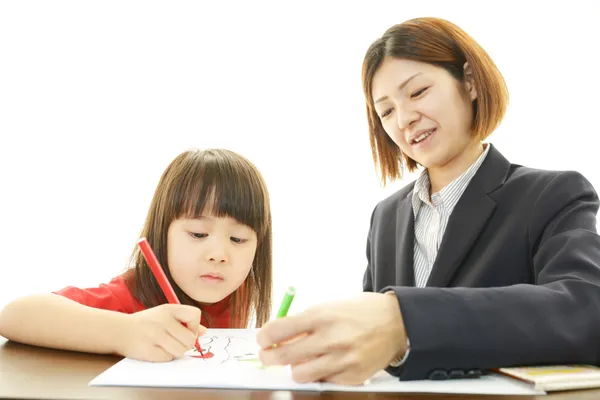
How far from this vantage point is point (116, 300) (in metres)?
1.00

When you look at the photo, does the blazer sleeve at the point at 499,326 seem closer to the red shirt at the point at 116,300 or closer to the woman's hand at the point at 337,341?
the woman's hand at the point at 337,341

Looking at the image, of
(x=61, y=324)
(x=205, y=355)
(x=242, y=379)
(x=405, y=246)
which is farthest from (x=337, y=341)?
(x=405, y=246)

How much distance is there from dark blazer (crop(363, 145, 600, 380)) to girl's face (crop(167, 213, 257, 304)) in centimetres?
31

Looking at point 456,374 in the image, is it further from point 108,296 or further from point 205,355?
point 108,296

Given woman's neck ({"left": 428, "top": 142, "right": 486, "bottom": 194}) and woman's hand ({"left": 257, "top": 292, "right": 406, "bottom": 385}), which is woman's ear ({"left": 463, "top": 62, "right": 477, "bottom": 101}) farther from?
woman's hand ({"left": 257, "top": 292, "right": 406, "bottom": 385})

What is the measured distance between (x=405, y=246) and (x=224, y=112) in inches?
50.1

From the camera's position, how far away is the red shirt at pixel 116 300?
3.04ft

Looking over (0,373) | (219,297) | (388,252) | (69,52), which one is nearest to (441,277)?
(388,252)

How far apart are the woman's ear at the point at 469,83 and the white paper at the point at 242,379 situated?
2.24 feet

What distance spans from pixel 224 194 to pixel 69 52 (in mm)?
1508

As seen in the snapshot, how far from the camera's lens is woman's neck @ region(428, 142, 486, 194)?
3.83 feet

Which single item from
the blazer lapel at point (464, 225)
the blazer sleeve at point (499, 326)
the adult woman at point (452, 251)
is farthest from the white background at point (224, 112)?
the blazer sleeve at point (499, 326)

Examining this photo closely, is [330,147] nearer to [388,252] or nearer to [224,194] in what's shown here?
[388,252]

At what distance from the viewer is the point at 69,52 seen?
7.37ft
